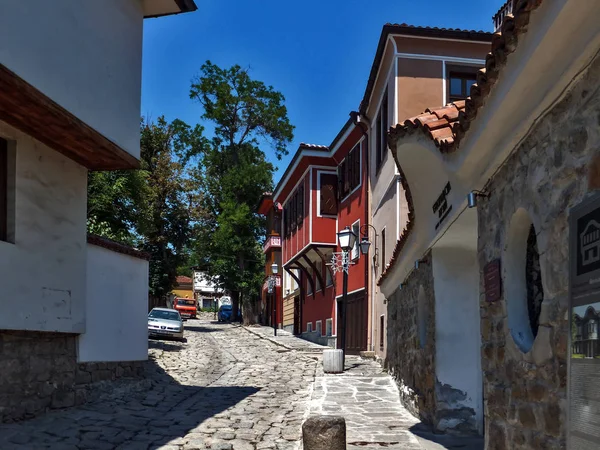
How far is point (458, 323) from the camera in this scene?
6.80 metres

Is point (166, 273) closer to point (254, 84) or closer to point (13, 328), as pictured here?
point (254, 84)

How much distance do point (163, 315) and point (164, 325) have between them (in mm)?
987

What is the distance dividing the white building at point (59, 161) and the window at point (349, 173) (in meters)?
9.88

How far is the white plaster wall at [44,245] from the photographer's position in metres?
7.79

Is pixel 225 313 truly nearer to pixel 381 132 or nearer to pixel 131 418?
pixel 381 132

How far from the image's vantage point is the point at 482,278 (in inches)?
190

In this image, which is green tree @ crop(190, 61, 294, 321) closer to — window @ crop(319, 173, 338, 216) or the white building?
window @ crop(319, 173, 338, 216)

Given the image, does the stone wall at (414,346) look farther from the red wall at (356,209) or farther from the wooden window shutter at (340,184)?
the wooden window shutter at (340,184)

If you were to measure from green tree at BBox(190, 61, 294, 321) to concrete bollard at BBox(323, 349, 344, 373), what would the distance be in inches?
866

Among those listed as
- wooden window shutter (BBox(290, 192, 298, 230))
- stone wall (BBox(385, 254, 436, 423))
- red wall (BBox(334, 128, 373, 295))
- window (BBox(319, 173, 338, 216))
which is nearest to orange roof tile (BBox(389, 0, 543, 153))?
stone wall (BBox(385, 254, 436, 423))

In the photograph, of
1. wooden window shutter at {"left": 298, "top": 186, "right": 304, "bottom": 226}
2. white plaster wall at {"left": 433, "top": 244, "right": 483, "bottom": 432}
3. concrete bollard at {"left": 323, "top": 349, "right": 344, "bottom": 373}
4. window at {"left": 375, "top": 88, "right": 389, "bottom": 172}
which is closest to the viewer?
white plaster wall at {"left": 433, "top": 244, "right": 483, "bottom": 432}

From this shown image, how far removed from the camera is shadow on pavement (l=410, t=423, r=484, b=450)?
6023 millimetres

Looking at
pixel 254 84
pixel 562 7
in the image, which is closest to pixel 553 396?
pixel 562 7

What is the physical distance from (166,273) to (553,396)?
26685 mm
